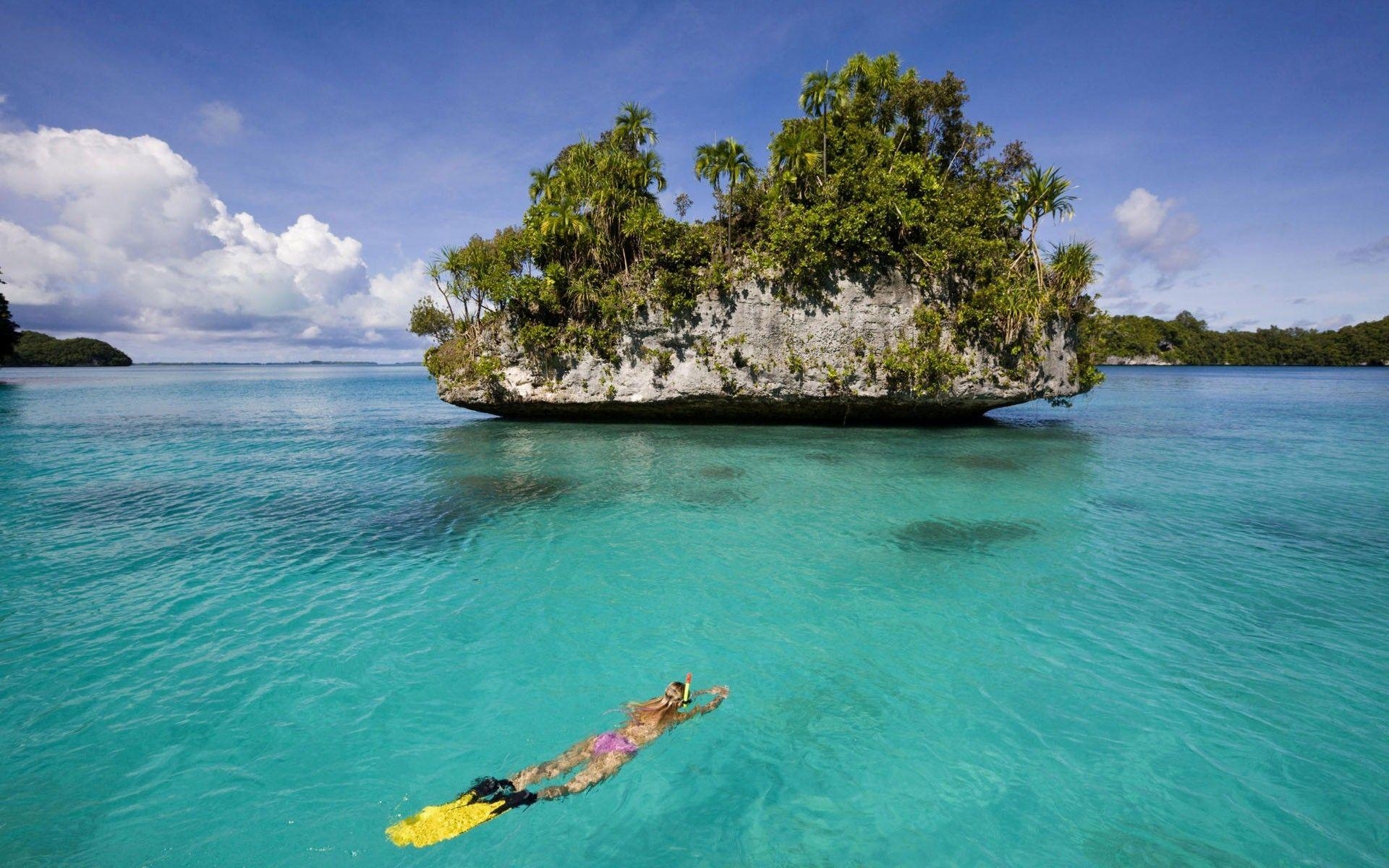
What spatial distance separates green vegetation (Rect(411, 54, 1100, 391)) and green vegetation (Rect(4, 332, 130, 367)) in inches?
7625

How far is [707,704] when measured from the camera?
6.30 meters

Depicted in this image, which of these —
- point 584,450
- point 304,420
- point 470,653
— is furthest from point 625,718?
point 304,420

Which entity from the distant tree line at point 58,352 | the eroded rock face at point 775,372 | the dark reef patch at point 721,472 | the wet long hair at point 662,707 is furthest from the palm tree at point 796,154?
the distant tree line at point 58,352

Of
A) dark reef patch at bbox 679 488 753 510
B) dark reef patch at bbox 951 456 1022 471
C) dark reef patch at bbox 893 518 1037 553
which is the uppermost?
dark reef patch at bbox 951 456 1022 471

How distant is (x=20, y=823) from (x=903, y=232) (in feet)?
91.9

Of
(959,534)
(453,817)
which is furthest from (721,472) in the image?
(453,817)

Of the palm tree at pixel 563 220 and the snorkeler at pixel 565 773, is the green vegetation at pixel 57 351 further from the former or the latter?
the snorkeler at pixel 565 773

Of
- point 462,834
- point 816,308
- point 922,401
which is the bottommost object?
point 462,834

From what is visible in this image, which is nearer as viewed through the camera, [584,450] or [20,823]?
[20,823]

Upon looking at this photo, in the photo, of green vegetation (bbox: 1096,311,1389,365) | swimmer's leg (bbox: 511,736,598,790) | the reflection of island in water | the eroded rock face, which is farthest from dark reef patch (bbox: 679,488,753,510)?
green vegetation (bbox: 1096,311,1389,365)

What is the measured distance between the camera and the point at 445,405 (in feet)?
151

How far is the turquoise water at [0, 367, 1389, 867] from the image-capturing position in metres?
4.68

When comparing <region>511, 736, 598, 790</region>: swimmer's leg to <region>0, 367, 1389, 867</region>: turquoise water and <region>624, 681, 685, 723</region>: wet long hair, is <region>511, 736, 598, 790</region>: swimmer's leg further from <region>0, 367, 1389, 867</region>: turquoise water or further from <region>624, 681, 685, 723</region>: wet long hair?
<region>624, 681, 685, 723</region>: wet long hair

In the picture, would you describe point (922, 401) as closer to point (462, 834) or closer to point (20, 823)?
point (462, 834)
